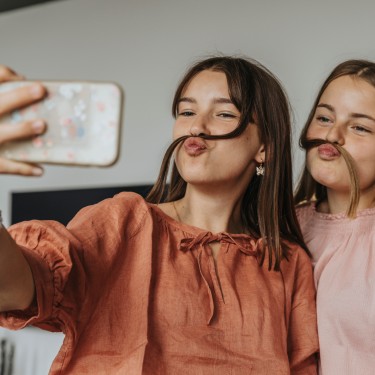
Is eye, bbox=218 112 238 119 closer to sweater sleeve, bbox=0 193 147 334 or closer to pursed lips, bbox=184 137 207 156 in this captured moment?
pursed lips, bbox=184 137 207 156

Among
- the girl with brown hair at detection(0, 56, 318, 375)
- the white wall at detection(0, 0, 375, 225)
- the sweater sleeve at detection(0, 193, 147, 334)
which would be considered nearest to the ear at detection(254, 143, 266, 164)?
the girl with brown hair at detection(0, 56, 318, 375)

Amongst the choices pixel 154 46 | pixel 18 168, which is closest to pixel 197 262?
pixel 18 168

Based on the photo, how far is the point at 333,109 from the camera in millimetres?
1456

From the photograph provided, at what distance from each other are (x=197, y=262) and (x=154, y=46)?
223 centimetres

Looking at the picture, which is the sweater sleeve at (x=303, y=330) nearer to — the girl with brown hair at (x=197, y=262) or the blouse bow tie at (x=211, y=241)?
the girl with brown hair at (x=197, y=262)

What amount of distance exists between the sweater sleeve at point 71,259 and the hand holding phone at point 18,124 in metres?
0.19

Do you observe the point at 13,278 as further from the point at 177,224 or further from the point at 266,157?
the point at 266,157

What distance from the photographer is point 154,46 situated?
3.37 metres

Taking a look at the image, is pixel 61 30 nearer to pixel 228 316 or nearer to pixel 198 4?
pixel 198 4

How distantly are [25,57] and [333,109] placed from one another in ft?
8.98

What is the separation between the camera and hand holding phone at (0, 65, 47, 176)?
0.76m

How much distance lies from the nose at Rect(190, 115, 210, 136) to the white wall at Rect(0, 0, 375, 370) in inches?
59.9

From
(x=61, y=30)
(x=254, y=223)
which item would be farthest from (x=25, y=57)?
(x=254, y=223)

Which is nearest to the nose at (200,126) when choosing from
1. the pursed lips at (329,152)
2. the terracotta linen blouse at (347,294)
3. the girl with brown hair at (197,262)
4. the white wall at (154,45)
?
the girl with brown hair at (197,262)
